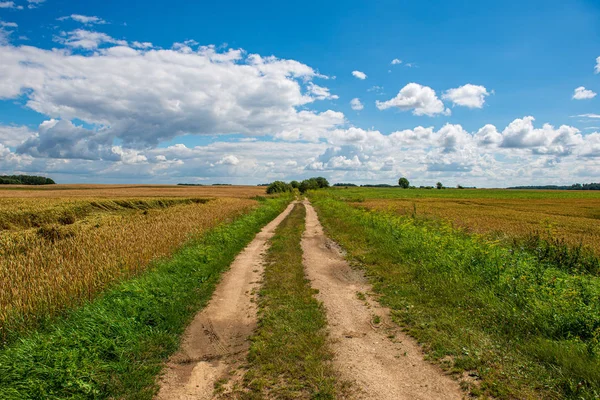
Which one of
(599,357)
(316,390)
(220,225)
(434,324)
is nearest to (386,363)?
(316,390)

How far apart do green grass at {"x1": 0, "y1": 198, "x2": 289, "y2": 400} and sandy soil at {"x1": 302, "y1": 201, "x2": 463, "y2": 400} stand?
299 cm

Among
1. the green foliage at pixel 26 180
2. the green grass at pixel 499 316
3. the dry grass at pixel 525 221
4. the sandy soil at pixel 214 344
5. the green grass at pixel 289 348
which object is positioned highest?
the green foliage at pixel 26 180

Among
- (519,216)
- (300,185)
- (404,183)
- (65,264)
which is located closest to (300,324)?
(65,264)

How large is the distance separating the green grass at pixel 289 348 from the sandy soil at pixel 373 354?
0.96 ft

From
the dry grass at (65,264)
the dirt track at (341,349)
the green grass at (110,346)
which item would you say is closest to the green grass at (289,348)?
the dirt track at (341,349)

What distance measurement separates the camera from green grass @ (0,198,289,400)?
437 centimetres

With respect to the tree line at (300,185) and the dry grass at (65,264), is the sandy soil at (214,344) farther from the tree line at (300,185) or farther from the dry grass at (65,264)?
the tree line at (300,185)

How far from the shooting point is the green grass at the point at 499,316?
173 inches

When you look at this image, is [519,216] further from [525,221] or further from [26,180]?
[26,180]

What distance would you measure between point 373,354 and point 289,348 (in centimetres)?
142

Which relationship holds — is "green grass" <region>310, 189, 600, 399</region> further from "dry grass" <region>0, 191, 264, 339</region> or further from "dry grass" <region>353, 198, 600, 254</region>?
"dry grass" <region>0, 191, 264, 339</region>

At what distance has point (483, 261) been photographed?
9.35 m

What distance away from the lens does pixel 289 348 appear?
5.42m

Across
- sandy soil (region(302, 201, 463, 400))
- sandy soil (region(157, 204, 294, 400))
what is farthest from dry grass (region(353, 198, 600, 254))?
sandy soil (region(157, 204, 294, 400))
